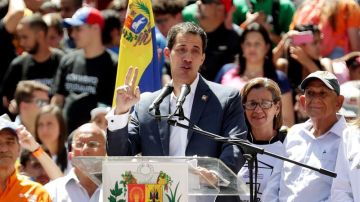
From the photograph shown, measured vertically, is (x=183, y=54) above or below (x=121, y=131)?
above

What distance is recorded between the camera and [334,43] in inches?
503

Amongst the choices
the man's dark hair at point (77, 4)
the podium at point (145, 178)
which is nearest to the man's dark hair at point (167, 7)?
the man's dark hair at point (77, 4)

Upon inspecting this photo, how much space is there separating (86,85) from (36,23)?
1231 mm

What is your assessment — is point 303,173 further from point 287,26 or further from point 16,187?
point 287,26

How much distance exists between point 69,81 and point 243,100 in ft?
12.0

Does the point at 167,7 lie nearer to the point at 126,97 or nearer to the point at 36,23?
the point at 36,23

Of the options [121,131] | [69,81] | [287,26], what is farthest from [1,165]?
[287,26]

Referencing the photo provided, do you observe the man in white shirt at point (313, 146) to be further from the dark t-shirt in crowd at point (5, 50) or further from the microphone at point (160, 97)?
the dark t-shirt in crowd at point (5, 50)

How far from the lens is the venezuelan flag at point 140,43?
9.56 metres

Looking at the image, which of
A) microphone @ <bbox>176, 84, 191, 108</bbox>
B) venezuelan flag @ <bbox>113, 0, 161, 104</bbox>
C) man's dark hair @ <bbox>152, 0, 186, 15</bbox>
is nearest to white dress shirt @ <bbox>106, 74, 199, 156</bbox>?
microphone @ <bbox>176, 84, 191, 108</bbox>

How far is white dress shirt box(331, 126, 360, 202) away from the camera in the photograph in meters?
7.90

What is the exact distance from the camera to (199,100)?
801cm

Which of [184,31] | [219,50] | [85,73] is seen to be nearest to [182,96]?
[184,31]

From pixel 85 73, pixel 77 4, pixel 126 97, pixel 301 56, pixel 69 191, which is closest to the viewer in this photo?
pixel 126 97
